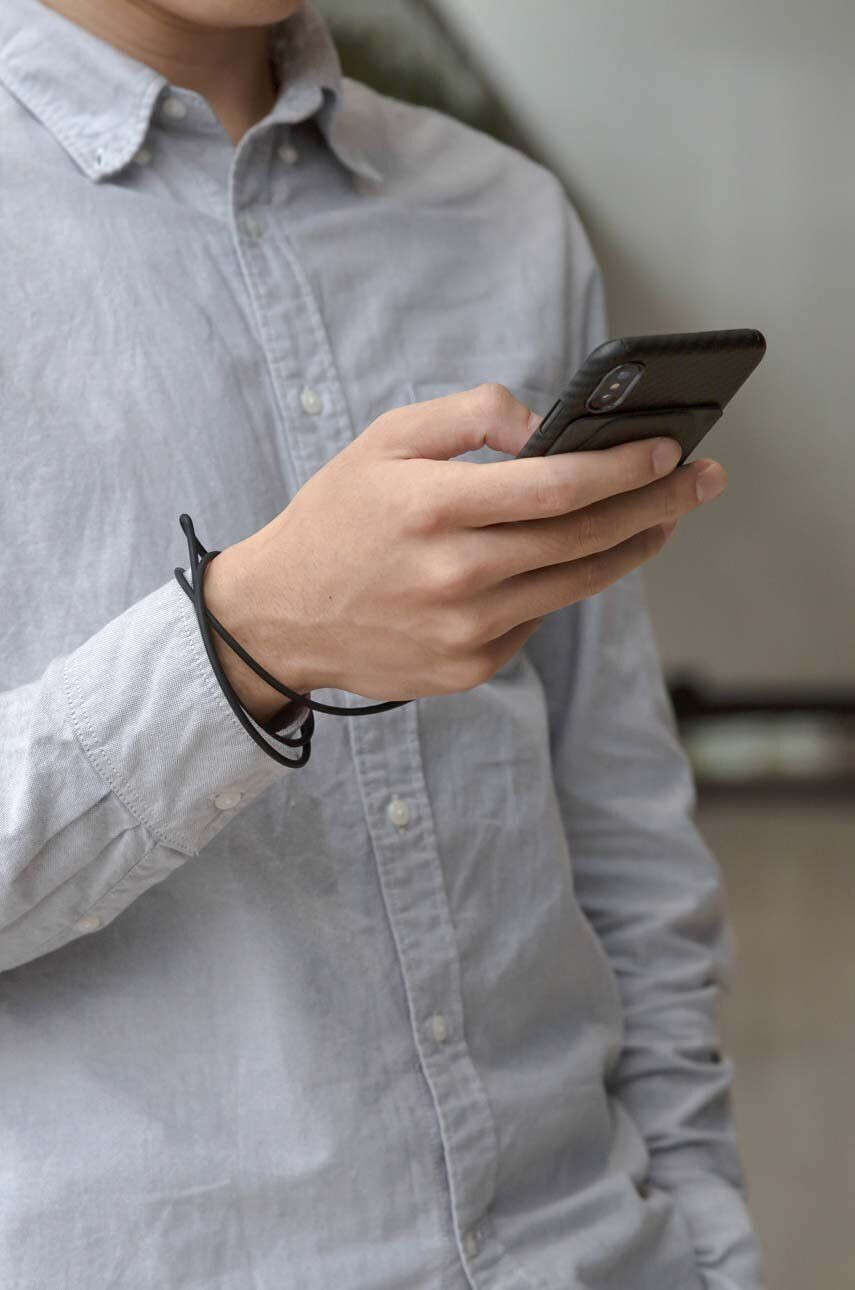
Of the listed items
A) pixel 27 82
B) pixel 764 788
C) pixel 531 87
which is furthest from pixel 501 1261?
pixel 764 788

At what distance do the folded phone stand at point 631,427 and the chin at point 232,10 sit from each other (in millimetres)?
321

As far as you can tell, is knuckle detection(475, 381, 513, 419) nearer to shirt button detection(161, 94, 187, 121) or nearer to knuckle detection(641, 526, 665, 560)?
knuckle detection(641, 526, 665, 560)

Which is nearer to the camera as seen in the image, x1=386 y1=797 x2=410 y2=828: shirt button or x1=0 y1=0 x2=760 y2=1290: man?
x1=0 y1=0 x2=760 y2=1290: man

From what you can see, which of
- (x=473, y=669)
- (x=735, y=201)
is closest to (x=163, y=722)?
(x=473, y=669)

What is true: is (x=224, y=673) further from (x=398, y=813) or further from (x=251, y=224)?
(x=251, y=224)

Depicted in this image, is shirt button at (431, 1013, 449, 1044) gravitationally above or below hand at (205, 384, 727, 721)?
below

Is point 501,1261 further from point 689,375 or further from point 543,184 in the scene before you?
point 543,184

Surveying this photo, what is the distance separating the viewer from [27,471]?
2.15ft

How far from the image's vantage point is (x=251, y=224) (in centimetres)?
75

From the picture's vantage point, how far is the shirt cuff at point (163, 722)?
0.56 m

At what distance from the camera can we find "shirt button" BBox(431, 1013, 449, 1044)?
70 cm

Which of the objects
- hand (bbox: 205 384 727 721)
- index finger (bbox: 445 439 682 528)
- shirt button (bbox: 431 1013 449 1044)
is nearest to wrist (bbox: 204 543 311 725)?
hand (bbox: 205 384 727 721)

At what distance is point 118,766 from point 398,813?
0.56 ft

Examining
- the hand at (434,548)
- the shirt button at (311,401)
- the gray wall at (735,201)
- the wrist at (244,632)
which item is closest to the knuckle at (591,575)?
the hand at (434,548)
